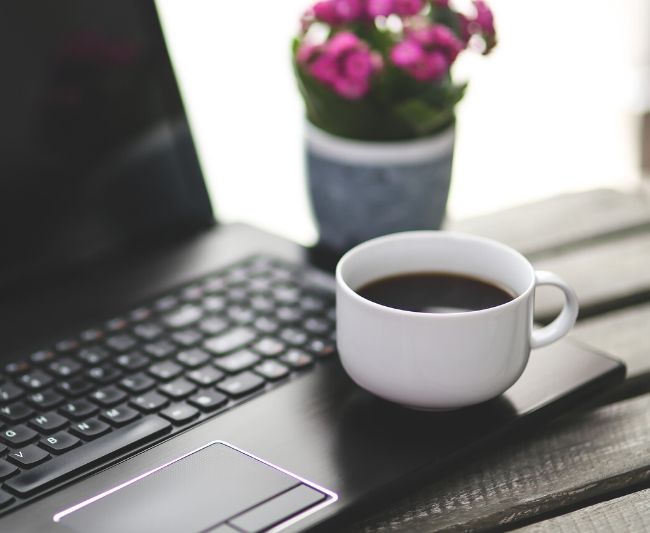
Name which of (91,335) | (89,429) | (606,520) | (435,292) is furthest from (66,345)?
(606,520)

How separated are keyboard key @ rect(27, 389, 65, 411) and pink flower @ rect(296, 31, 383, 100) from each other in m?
0.38

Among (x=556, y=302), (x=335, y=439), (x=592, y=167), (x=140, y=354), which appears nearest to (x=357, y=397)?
(x=335, y=439)

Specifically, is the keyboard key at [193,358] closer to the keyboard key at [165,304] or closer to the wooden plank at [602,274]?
the keyboard key at [165,304]

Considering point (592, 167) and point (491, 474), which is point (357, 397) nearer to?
point (491, 474)

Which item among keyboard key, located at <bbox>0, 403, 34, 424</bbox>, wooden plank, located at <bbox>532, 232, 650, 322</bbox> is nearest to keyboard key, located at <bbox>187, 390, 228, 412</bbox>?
keyboard key, located at <bbox>0, 403, 34, 424</bbox>

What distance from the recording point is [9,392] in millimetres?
486

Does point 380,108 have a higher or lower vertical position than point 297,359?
higher

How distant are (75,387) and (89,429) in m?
0.06

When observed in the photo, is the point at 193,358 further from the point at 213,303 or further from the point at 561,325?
the point at 561,325

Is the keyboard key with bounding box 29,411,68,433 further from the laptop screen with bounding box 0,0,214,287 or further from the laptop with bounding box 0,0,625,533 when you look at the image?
the laptop screen with bounding box 0,0,214,287

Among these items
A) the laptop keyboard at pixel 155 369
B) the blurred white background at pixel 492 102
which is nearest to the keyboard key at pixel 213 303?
the laptop keyboard at pixel 155 369

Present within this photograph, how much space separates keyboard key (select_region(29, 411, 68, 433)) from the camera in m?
0.44

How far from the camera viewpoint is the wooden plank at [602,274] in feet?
2.23

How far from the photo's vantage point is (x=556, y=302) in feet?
2.24
